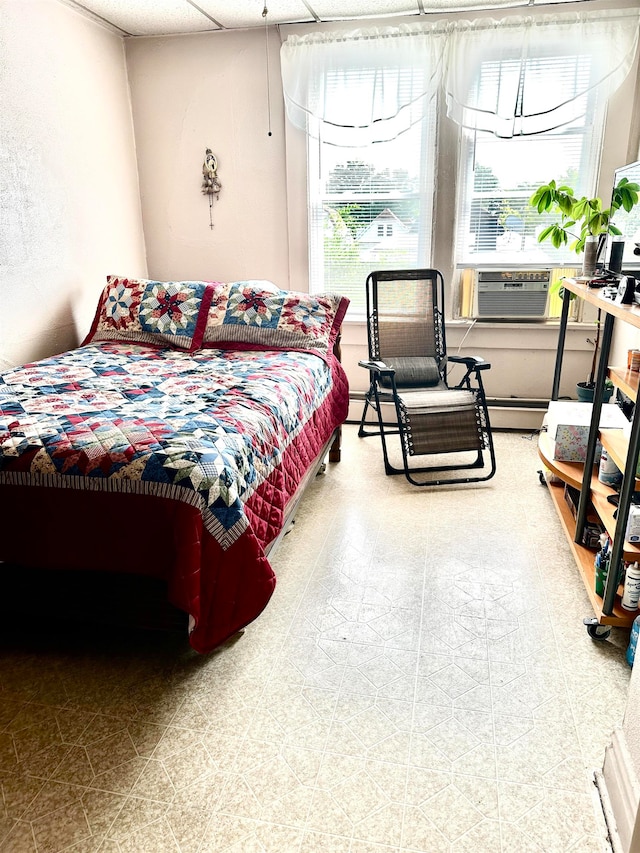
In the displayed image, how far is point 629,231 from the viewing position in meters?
2.60

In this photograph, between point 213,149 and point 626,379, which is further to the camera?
point 213,149

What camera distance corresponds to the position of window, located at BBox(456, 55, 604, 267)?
3.49 m

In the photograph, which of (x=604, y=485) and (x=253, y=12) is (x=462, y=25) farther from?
(x=604, y=485)

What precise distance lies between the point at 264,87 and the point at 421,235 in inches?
54.6

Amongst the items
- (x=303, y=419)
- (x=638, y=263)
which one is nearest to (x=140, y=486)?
(x=303, y=419)

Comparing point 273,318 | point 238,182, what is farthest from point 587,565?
point 238,182

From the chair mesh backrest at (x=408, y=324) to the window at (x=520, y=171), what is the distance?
0.40m

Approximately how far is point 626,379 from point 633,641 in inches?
36.1

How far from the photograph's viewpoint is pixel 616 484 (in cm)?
236

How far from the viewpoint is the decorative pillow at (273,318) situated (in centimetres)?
321

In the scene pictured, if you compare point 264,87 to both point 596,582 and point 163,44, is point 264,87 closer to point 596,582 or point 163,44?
point 163,44

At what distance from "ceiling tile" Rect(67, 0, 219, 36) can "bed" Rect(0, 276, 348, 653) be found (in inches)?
82.6

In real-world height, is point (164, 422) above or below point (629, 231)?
below

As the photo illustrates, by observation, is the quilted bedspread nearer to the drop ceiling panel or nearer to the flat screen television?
the flat screen television
